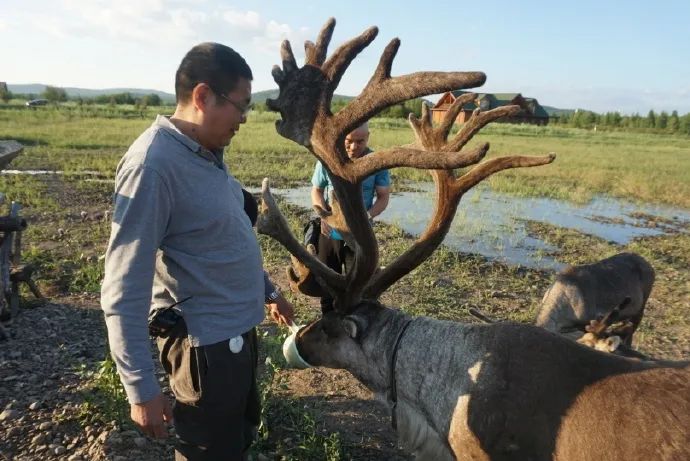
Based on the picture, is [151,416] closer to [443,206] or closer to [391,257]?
[443,206]

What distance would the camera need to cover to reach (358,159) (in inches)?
119

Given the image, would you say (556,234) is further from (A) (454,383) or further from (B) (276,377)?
(A) (454,383)

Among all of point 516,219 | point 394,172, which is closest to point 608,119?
point 394,172

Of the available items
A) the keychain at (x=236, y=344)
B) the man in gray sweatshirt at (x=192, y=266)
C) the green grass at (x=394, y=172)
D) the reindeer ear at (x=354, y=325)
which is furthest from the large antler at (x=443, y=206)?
the green grass at (x=394, y=172)

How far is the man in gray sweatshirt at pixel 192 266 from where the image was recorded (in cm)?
221

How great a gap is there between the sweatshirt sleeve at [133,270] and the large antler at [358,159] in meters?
1.06

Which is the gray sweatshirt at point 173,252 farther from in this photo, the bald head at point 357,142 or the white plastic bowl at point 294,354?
the bald head at point 357,142

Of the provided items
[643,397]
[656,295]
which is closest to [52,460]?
[643,397]

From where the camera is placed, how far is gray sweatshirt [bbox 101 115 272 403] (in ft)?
7.22

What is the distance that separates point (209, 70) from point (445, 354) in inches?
73.7

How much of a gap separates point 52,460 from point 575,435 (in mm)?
3214

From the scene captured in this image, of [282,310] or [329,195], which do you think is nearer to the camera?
[282,310]

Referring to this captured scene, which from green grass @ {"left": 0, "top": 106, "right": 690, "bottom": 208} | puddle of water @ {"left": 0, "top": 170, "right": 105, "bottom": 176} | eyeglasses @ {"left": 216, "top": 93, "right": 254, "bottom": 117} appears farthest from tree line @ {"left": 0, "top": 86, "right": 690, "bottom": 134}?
eyeglasses @ {"left": 216, "top": 93, "right": 254, "bottom": 117}

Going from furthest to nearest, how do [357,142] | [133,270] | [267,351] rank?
[267,351], [357,142], [133,270]
